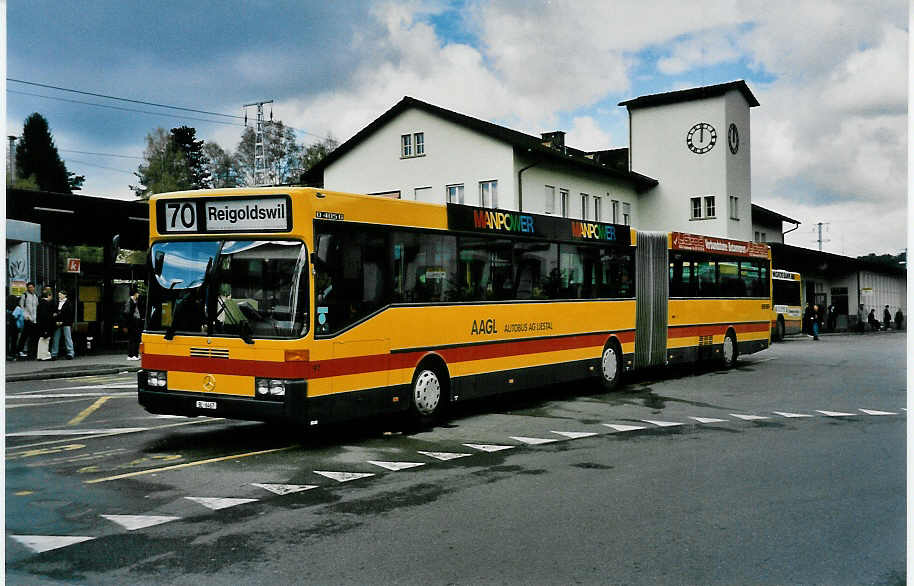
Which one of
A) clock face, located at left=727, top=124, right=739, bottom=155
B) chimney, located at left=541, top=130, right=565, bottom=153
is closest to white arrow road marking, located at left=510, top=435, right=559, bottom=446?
clock face, located at left=727, top=124, right=739, bottom=155

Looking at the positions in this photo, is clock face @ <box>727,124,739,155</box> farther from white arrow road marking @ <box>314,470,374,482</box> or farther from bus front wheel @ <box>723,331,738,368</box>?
white arrow road marking @ <box>314,470,374,482</box>

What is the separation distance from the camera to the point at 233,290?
10102 millimetres

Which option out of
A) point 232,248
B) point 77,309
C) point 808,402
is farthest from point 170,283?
point 77,309

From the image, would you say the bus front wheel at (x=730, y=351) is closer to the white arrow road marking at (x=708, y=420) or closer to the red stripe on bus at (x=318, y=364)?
the white arrow road marking at (x=708, y=420)

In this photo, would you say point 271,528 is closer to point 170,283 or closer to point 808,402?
point 170,283

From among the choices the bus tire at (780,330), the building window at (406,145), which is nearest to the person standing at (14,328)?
the building window at (406,145)

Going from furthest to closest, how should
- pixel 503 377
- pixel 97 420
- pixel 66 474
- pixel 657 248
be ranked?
1. pixel 657 248
2. pixel 503 377
3. pixel 97 420
4. pixel 66 474

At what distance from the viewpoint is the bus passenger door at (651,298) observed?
60.2 ft

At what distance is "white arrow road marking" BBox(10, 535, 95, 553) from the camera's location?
248 inches

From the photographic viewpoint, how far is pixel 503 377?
13930mm

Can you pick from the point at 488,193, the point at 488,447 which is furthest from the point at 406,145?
the point at 488,447

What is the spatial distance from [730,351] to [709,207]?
31.1m

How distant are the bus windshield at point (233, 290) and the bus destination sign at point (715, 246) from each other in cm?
1198

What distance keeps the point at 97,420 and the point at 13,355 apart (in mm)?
12926
